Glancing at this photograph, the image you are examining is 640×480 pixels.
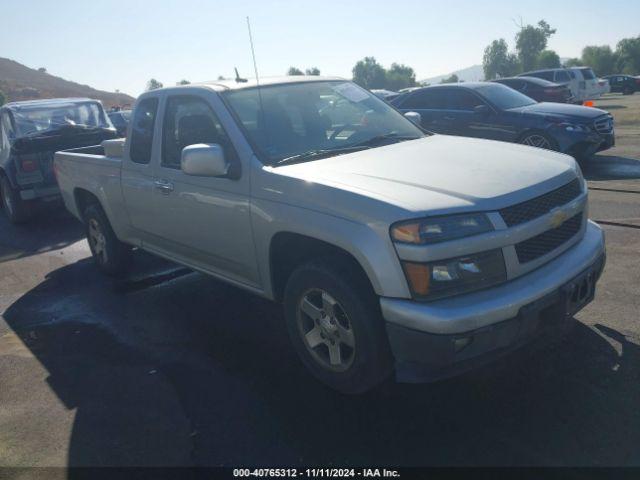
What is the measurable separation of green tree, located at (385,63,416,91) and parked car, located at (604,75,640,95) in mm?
57336

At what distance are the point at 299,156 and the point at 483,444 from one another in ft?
6.79

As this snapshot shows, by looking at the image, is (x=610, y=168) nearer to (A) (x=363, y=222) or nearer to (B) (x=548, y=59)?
(A) (x=363, y=222)

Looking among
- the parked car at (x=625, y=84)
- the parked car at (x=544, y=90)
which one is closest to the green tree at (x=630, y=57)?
the parked car at (x=625, y=84)

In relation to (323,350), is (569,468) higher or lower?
lower

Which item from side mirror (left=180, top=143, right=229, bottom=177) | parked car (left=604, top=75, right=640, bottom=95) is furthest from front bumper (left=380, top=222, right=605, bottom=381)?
parked car (left=604, top=75, right=640, bottom=95)

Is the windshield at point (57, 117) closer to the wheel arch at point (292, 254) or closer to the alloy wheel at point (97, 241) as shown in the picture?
the alloy wheel at point (97, 241)

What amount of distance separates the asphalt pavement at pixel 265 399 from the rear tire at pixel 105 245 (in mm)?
892

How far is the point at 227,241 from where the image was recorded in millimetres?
4012

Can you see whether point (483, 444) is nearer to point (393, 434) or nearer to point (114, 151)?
point (393, 434)

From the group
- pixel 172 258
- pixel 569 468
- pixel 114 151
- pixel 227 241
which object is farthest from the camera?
pixel 114 151

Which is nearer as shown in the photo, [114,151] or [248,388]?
[248,388]

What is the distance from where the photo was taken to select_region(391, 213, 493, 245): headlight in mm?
Answer: 2801

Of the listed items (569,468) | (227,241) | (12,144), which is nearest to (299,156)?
(227,241)

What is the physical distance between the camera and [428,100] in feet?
37.3
